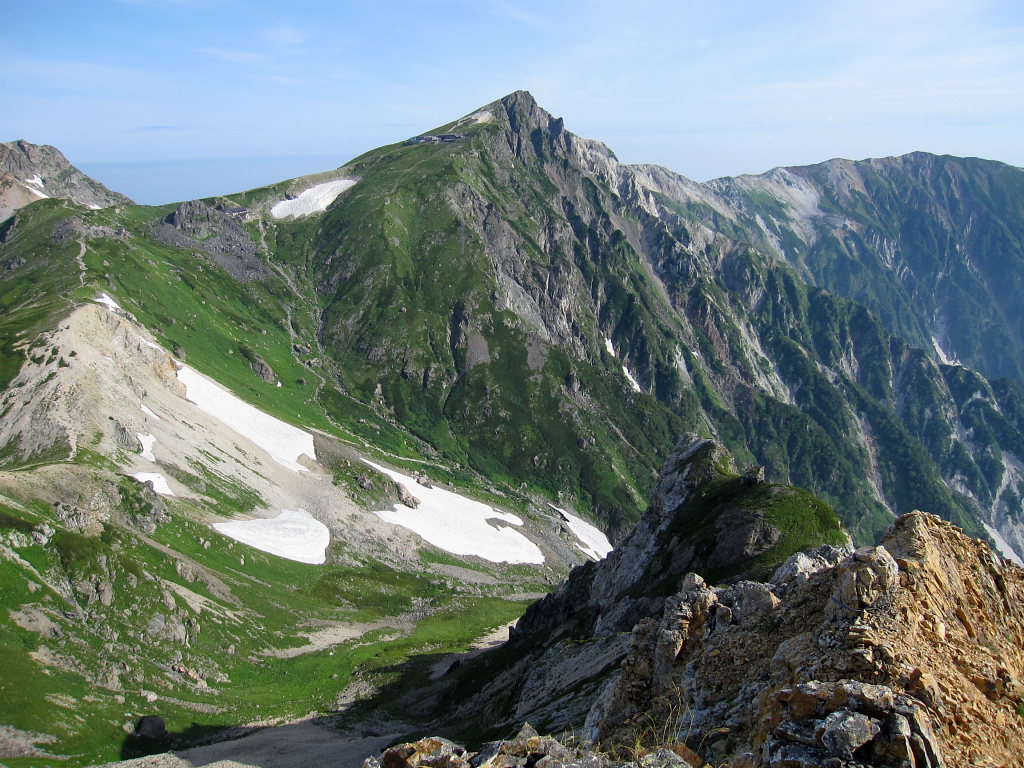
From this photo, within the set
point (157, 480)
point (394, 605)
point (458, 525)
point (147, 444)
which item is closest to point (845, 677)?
point (157, 480)

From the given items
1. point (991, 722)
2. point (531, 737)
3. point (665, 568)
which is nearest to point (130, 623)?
point (665, 568)

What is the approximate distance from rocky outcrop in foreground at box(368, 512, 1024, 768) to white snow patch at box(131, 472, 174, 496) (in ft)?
318

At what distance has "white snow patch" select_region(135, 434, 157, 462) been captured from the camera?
114375 mm

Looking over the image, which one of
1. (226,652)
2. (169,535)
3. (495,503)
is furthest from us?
(495,503)

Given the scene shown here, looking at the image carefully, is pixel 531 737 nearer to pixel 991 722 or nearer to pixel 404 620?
pixel 991 722

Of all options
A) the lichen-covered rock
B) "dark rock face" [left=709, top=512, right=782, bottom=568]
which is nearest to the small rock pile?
the lichen-covered rock

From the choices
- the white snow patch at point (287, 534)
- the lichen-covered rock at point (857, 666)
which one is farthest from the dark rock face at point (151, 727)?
the lichen-covered rock at point (857, 666)

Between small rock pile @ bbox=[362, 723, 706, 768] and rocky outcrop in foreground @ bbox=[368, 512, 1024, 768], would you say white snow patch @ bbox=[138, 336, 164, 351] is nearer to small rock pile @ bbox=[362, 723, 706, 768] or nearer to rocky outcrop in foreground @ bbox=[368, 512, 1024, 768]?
rocky outcrop in foreground @ bbox=[368, 512, 1024, 768]

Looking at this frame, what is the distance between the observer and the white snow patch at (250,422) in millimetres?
153375

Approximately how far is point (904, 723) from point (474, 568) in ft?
477

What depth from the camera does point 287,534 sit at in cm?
12631

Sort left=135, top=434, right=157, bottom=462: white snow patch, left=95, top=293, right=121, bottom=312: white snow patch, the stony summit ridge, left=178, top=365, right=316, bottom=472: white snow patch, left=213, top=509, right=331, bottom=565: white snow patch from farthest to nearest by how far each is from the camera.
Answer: left=95, top=293, right=121, bottom=312: white snow patch
left=178, top=365, right=316, bottom=472: white snow patch
left=213, top=509, right=331, bottom=565: white snow patch
left=135, top=434, right=157, bottom=462: white snow patch
the stony summit ridge

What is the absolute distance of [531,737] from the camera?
19.2m

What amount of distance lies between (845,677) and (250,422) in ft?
525
